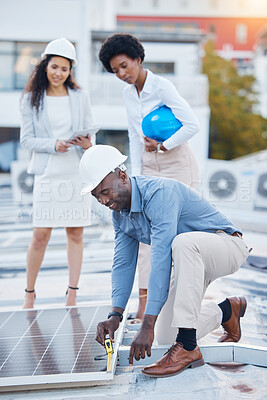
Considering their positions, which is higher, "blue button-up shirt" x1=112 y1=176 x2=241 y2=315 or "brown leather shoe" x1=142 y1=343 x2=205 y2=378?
"blue button-up shirt" x1=112 y1=176 x2=241 y2=315

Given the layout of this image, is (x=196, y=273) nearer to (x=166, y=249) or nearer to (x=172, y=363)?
(x=166, y=249)

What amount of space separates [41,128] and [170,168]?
923 millimetres

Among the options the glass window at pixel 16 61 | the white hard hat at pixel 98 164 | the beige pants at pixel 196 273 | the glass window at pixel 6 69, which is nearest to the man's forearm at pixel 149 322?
the beige pants at pixel 196 273

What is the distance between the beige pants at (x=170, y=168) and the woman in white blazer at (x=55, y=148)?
47 cm

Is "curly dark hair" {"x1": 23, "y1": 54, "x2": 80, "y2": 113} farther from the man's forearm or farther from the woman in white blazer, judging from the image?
the man's forearm

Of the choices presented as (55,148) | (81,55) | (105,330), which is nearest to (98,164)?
(105,330)

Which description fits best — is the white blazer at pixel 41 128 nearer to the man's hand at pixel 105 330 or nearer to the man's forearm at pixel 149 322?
the man's hand at pixel 105 330

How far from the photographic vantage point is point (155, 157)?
3365 mm

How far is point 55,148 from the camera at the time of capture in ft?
11.4

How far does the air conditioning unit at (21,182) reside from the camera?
10.4 m

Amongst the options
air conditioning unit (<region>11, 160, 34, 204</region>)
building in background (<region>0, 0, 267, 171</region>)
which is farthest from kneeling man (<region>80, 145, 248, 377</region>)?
building in background (<region>0, 0, 267, 171</region>)

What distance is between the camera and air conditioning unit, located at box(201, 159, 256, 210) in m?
A: 9.46

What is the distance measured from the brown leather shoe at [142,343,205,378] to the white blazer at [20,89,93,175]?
5.34 ft

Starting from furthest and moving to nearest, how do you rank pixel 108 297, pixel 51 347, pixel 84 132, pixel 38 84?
pixel 108 297 → pixel 38 84 → pixel 84 132 → pixel 51 347
